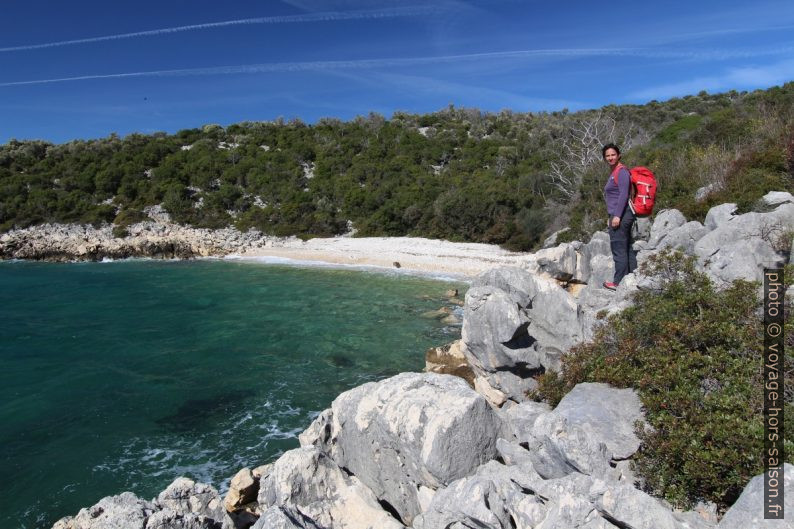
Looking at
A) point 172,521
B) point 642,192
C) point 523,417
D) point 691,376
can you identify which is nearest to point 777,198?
point 642,192

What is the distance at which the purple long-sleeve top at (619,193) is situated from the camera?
27.3ft

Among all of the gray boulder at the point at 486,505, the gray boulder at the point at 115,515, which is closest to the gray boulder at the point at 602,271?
the gray boulder at the point at 486,505

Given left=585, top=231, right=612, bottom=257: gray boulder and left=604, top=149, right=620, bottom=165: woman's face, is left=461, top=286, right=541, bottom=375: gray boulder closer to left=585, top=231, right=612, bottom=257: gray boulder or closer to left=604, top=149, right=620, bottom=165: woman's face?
left=604, top=149, right=620, bottom=165: woman's face

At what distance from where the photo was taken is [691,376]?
4965 millimetres

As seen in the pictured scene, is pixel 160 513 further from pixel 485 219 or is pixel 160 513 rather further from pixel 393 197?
pixel 393 197

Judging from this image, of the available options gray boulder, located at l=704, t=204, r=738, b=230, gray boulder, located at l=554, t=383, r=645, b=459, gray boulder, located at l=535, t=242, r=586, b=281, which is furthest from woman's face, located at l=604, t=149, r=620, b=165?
gray boulder, located at l=535, t=242, r=586, b=281

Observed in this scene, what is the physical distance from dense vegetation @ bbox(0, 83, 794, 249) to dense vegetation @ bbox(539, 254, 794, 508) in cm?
1065

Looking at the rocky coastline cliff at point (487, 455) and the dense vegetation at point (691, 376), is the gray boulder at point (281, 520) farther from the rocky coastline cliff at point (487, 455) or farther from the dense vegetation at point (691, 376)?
the dense vegetation at point (691, 376)

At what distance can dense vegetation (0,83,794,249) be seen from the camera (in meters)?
26.7

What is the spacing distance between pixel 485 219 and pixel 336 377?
22860 millimetres

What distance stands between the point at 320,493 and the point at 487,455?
6.90 ft

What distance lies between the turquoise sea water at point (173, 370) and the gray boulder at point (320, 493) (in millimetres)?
2670

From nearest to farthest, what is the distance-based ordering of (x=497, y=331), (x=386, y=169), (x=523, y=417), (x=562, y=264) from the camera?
(x=523, y=417), (x=497, y=331), (x=562, y=264), (x=386, y=169)

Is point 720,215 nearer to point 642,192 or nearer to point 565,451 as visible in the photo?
point 642,192
